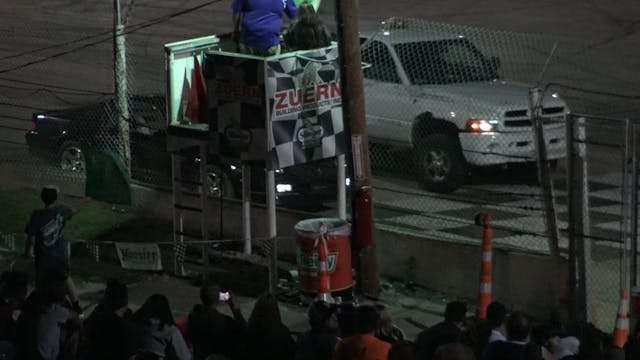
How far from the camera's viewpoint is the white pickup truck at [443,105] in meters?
17.8

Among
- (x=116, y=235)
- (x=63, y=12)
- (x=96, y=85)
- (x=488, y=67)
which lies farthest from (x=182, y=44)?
(x=63, y=12)

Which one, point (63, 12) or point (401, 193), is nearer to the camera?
point (401, 193)

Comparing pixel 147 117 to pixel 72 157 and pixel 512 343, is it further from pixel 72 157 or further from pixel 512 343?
pixel 512 343

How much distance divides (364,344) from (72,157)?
11723mm

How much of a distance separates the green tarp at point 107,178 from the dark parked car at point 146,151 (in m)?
0.77

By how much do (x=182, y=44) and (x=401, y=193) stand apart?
3.20 meters

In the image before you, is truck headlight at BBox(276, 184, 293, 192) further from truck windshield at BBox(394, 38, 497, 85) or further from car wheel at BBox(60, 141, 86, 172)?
car wheel at BBox(60, 141, 86, 172)

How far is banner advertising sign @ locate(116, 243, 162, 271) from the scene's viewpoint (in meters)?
15.6

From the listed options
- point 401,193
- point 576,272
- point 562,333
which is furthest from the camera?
point 401,193

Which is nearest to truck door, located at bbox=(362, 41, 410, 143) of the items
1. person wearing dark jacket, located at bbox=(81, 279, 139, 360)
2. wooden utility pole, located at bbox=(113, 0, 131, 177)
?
wooden utility pole, located at bbox=(113, 0, 131, 177)

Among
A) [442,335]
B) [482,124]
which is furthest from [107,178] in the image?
[442,335]

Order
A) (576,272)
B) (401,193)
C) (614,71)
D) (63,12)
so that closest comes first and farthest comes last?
1. (576,272)
2. (401,193)
3. (614,71)
4. (63,12)

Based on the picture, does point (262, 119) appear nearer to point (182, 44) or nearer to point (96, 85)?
point (182, 44)

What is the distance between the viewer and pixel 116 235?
58.4 ft
